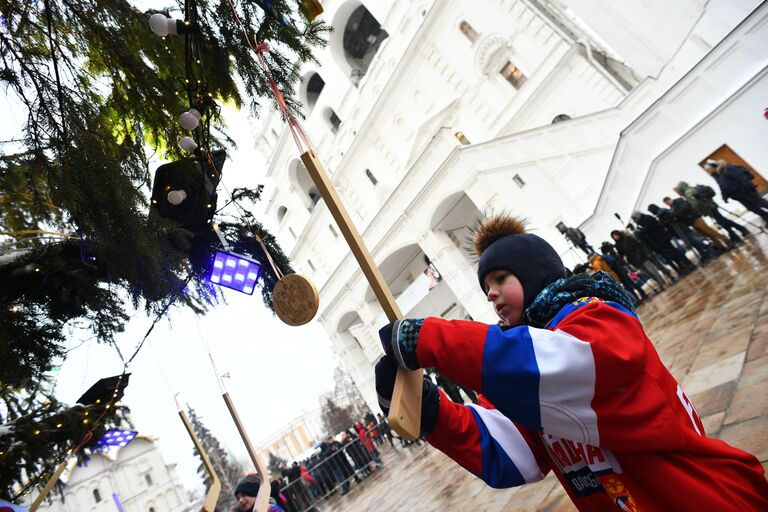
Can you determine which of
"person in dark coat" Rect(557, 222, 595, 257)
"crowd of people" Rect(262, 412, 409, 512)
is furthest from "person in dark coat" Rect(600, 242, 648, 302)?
"crowd of people" Rect(262, 412, 409, 512)

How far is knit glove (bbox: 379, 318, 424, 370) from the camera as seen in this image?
4.02ft

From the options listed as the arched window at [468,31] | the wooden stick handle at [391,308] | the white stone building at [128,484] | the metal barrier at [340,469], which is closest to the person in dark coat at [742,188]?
the wooden stick handle at [391,308]

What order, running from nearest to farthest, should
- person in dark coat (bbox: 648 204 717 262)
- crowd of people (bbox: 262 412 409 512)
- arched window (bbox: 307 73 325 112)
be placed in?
person in dark coat (bbox: 648 204 717 262)
crowd of people (bbox: 262 412 409 512)
arched window (bbox: 307 73 325 112)

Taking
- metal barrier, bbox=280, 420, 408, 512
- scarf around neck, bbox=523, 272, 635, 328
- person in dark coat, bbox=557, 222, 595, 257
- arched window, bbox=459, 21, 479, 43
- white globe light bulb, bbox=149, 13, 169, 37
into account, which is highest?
arched window, bbox=459, 21, 479, 43

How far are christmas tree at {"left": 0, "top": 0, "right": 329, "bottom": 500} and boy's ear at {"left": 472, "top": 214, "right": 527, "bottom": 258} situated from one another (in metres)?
1.72

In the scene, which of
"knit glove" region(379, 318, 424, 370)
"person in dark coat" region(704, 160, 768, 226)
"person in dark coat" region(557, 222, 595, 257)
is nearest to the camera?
"knit glove" region(379, 318, 424, 370)

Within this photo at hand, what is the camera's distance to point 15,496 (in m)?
3.49

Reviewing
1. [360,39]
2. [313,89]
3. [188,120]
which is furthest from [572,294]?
[313,89]

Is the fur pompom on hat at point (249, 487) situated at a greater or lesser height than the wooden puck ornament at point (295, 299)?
lesser

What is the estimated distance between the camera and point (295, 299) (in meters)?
2.81

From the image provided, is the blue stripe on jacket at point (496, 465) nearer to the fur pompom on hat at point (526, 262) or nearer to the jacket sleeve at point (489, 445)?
the jacket sleeve at point (489, 445)

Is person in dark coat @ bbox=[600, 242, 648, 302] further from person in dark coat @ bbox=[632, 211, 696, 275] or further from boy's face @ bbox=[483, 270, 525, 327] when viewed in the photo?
boy's face @ bbox=[483, 270, 525, 327]

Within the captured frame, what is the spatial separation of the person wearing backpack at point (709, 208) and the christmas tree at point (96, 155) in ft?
30.4

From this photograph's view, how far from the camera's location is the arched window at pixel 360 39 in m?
28.7
